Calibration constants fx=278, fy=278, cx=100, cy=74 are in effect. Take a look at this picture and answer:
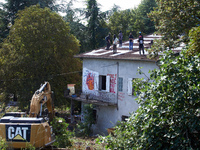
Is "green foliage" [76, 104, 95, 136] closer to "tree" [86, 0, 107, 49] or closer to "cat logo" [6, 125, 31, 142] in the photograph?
"cat logo" [6, 125, 31, 142]

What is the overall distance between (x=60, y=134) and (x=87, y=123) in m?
8.44

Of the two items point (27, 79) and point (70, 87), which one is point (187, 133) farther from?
point (27, 79)

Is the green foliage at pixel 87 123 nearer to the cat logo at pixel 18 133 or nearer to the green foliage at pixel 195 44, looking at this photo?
the cat logo at pixel 18 133

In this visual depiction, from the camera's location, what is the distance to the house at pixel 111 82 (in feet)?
74.5

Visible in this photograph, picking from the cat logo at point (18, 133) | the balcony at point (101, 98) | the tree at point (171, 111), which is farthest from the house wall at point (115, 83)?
the tree at point (171, 111)

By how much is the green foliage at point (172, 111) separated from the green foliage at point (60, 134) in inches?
315

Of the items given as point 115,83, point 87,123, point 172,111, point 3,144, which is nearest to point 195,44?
point 172,111

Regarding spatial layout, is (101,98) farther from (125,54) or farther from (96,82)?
(125,54)

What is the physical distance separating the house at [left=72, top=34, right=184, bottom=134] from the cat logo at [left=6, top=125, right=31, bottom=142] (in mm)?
11252

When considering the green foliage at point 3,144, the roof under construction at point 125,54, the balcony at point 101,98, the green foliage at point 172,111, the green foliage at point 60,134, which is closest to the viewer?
the green foliage at point 172,111

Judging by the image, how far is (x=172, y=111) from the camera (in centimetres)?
803

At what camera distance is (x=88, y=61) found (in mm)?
26266

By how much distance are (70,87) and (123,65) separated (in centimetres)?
652

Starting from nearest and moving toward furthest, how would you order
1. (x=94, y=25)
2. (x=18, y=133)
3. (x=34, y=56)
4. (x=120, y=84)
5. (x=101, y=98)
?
(x=18, y=133), (x=120, y=84), (x=101, y=98), (x=34, y=56), (x=94, y=25)
